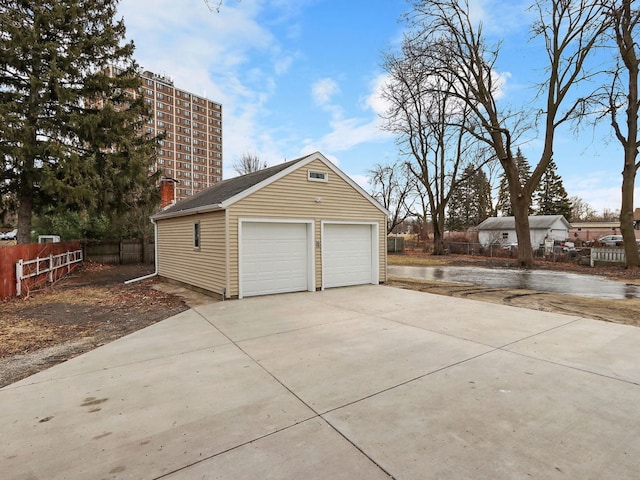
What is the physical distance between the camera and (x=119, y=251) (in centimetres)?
1852

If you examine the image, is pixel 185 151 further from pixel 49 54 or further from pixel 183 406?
pixel 183 406

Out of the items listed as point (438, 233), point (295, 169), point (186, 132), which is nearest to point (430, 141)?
point (438, 233)

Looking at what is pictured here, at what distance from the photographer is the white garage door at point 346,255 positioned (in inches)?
402

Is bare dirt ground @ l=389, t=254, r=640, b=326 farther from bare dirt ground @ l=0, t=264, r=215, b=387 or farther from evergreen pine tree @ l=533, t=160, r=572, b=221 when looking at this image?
evergreen pine tree @ l=533, t=160, r=572, b=221

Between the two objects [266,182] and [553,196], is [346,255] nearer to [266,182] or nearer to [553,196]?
[266,182]

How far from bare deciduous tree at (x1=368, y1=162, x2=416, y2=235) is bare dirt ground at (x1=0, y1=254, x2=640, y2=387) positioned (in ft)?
70.1

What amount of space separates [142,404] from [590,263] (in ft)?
71.4

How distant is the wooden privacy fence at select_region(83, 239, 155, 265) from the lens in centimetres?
1773

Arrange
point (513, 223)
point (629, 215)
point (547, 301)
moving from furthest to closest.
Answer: point (513, 223) → point (629, 215) → point (547, 301)

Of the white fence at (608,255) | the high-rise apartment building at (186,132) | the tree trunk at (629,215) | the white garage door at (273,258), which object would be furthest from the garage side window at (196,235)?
the high-rise apartment building at (186,132)

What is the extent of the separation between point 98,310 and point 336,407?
6.84 metres

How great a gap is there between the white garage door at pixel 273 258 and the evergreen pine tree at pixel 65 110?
787 cm

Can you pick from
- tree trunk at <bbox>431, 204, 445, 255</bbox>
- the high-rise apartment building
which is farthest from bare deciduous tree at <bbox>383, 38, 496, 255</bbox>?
the high-rise apartment building

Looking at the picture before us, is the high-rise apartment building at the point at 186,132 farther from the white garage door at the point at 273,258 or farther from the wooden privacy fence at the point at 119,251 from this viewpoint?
the white garage door at the point at 273,258
